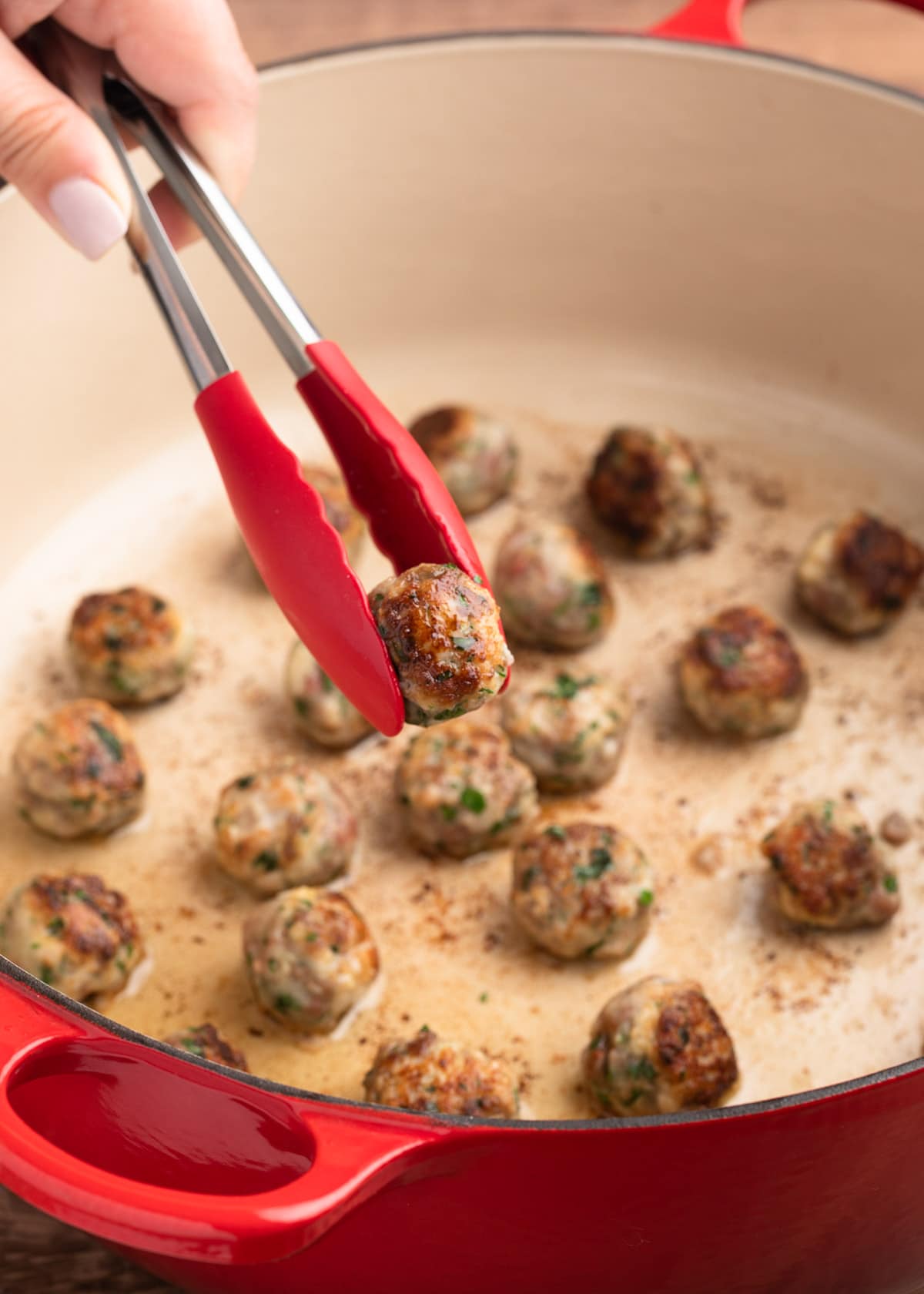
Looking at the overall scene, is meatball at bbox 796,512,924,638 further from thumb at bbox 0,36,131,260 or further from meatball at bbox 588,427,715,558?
thumb at bbox 0,36,131,260

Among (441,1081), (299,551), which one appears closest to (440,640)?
(299,551)

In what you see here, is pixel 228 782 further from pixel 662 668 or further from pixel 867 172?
pixel 867 172

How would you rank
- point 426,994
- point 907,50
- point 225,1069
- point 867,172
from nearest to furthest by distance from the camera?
point 225,1069, point 426,994, point 867,172, point 907,50

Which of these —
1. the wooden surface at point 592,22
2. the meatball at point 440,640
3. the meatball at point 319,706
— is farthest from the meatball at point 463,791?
the wooden surface at point 592,22

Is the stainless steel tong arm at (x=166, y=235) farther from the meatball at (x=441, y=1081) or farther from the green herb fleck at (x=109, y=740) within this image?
the meatball at (x=441, y=1081)

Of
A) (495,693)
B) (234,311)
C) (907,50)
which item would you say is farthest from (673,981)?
(907,50)

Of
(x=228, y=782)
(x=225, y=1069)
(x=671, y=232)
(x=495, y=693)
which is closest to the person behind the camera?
(x=225, y=1069)
